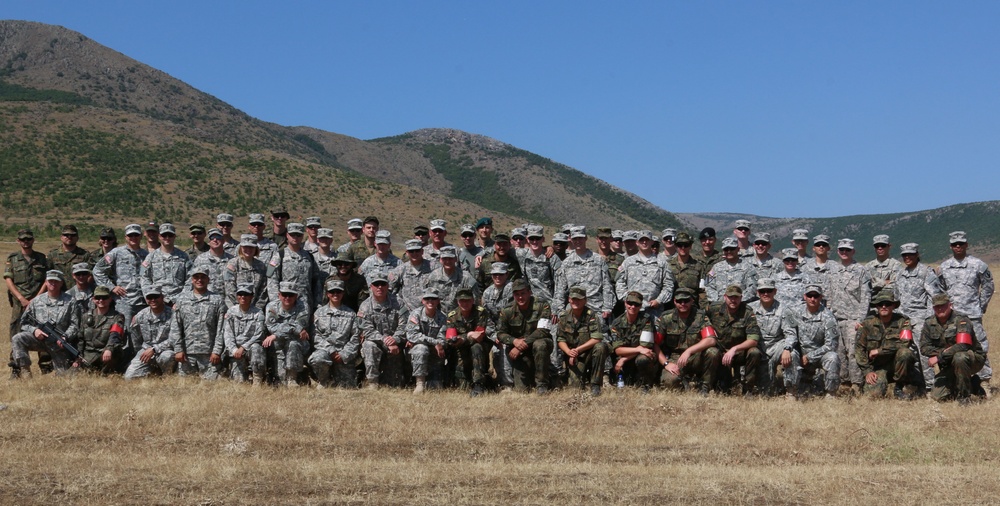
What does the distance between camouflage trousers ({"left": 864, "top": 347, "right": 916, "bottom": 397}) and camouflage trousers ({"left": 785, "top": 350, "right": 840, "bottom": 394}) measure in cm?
46

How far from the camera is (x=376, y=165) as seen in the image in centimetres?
16425

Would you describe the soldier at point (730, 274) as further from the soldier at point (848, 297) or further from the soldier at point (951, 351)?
the soldier at point (951, 351)

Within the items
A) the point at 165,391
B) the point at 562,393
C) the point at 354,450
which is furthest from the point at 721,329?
the point at 165,391

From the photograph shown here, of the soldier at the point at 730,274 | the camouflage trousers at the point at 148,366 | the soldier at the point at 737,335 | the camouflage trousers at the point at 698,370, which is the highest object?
the soldier at the point at 730,274

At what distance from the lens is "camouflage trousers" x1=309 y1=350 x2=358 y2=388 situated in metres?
11.6

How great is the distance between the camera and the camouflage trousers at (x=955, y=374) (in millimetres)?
10875

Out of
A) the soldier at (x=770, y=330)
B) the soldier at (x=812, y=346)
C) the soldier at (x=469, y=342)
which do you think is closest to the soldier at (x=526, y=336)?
the soldier at (x=469, y=342)

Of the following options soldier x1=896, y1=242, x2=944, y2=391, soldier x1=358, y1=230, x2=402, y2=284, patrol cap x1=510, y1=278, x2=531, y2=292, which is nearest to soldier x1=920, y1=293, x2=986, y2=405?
soldier x1=896, y1=242, x2=944, y2=391

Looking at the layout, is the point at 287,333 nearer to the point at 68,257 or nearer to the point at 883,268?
the point at 68,257

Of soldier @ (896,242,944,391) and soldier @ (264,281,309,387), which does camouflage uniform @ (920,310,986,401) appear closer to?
soldier @ (896,242,944,391)

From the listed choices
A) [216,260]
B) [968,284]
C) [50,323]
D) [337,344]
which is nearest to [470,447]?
[337,344]

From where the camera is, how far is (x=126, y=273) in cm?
1298

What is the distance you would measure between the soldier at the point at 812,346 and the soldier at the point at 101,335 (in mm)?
8665

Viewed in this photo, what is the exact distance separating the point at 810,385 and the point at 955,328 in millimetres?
1846
